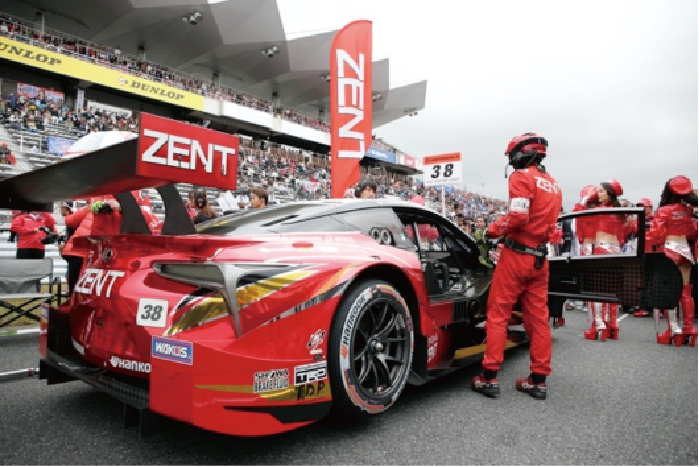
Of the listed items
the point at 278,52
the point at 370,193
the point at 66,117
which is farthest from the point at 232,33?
the point at 370,193

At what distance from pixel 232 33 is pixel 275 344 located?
29384 millimetres

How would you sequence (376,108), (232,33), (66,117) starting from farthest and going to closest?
(376,108)
(232,33)
(66,117)

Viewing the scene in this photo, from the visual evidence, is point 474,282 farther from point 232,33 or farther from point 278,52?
point 278,52

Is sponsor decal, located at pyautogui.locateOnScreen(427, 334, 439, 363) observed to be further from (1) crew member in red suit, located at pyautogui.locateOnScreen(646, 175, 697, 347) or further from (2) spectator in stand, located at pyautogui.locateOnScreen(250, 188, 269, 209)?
(1) crew member in red suit, located at pyautogui.locateOnScreen(646, 175, 697, 347)

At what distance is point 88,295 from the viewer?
2141mm

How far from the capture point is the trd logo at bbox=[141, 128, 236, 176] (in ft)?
5.51

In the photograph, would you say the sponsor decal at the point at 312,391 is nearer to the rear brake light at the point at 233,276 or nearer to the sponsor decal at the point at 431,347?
the rear brake light at the point at 233,276

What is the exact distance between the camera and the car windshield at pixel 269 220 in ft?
7.35

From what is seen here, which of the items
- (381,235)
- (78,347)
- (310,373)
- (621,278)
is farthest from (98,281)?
(621,278)

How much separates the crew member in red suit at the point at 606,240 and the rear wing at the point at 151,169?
397 cm

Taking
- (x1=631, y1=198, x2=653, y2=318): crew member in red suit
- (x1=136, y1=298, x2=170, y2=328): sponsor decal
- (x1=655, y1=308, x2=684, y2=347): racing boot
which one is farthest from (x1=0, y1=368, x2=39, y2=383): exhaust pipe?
(x1=631, y1=198, x2=653, y2=318): crew member in red suit

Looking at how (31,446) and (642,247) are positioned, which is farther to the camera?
(642,247)

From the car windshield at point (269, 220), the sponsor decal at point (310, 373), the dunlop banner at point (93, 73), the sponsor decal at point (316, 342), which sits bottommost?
the sponsor decal at point (310, 373)

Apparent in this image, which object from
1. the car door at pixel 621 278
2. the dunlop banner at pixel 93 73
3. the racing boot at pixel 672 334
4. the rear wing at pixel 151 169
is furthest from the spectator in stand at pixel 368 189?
the dunlop banner at pixel 93 73
